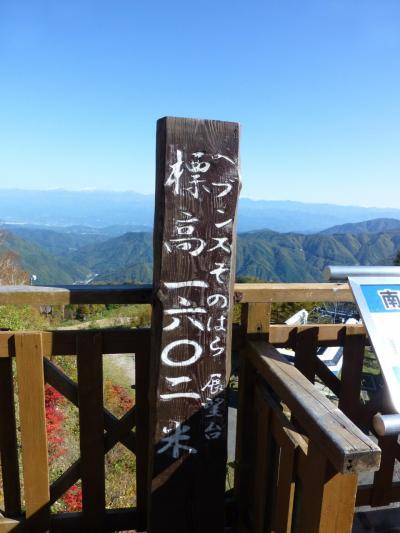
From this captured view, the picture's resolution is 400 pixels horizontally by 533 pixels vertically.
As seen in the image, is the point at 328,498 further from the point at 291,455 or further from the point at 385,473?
the point at 385,473

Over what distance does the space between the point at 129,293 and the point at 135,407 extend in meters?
0.62

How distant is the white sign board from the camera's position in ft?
4.97

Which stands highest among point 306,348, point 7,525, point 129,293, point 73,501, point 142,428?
point 129,293

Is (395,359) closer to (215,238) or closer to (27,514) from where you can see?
(215,238)

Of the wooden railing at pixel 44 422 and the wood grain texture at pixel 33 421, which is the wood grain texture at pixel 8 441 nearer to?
the wooden railing at pixel 44 422

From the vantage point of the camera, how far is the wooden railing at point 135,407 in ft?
6.20

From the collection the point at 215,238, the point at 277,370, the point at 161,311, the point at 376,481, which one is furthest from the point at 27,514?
the point at 376,481

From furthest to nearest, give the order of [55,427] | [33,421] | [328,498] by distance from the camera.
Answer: [55,427] → [33,421] → [328,498]

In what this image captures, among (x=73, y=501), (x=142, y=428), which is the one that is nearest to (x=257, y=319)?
(x=142, y=428)

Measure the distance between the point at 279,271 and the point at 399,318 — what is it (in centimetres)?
17263

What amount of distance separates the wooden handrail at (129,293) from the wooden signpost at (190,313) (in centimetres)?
15

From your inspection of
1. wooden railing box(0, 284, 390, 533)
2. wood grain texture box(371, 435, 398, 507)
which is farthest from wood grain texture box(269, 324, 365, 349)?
wood grain texture box(371, 435, 398, 507)

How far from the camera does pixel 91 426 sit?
2100 mm

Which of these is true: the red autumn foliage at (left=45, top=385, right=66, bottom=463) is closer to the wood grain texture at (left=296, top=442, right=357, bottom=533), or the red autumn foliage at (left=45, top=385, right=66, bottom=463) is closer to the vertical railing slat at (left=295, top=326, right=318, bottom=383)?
the vertical railing slat at (left=295, top=326, right=318, bottom=383)
